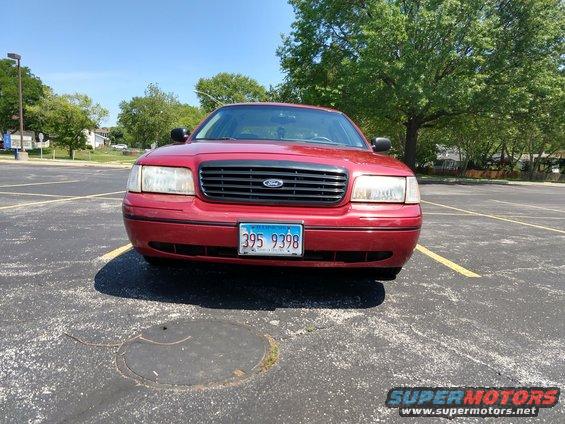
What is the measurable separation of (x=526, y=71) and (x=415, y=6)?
252 inches

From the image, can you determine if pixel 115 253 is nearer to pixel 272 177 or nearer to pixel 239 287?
pixel 239 287

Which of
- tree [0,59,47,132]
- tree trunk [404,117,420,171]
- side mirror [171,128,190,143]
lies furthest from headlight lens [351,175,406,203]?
tree [0,59,47,132]

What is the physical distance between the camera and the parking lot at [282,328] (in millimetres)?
1807

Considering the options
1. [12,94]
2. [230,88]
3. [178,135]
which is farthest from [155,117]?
[178,135]

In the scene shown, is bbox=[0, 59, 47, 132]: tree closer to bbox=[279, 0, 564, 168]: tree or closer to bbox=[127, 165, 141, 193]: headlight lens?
bbox=[279, 0, 564, 168]: tree

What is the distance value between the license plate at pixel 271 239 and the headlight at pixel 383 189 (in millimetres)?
496

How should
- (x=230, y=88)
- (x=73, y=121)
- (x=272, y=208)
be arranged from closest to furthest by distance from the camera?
(x=272, y=208)
(x=73, y=121)
(x=230, y=88)

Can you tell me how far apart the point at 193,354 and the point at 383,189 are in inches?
63.4

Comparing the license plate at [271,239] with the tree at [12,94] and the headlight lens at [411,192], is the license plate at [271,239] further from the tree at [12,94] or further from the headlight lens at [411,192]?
the tree at [12,94]

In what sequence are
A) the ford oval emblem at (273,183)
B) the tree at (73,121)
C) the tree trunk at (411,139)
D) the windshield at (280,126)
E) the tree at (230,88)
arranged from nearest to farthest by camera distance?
the ford oval emblem at (273,183) → the windshield at (280,126) → the tree trunk at (411,139) → the tree at (73,121) → the tree at (230,88)

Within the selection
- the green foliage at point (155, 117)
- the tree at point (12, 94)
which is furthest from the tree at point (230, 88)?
the tree at point (12, 94)

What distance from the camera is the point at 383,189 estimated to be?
2.85m

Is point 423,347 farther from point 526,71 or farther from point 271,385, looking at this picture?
point 526,71

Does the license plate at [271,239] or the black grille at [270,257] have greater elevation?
the license plate at [271,239]
